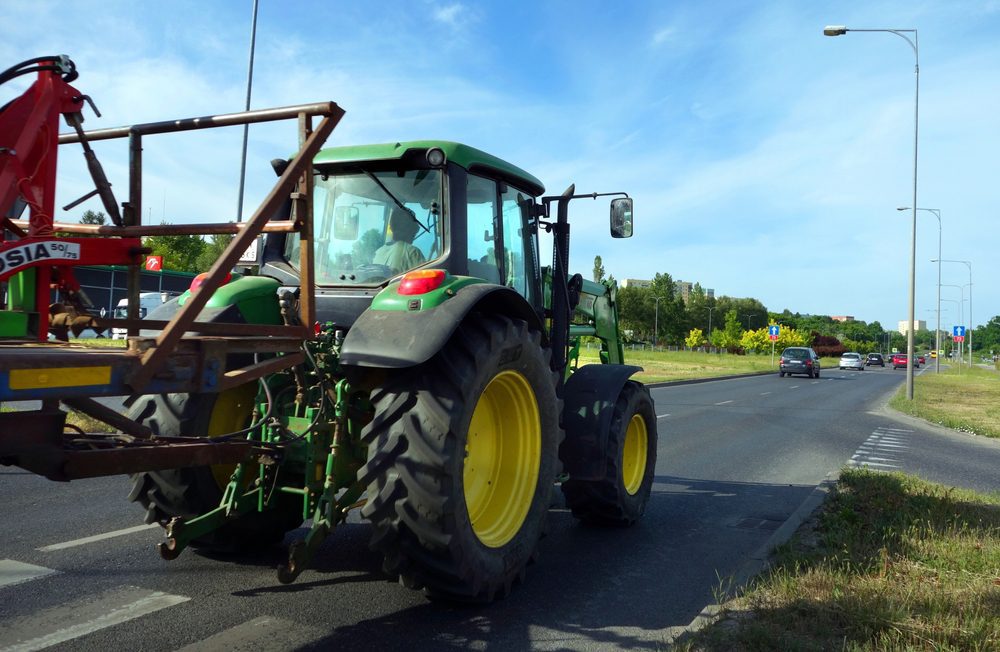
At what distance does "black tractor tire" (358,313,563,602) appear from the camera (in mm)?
3508

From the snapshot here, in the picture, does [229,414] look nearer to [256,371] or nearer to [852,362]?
[256,371]

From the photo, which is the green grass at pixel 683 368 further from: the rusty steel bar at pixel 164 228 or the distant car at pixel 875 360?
the distant car at pixel 875 360

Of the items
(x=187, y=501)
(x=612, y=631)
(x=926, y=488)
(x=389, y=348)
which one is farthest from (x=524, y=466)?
(x=926, y=488)

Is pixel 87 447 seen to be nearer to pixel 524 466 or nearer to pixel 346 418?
pixel 346 418

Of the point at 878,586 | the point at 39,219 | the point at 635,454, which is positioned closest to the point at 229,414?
the point at 39,219

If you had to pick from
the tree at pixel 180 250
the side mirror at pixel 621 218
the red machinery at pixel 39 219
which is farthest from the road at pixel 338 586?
the tree at pixel 180 250

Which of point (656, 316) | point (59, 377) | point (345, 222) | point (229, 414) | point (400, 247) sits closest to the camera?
point (59, 377)

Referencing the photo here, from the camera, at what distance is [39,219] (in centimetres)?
332

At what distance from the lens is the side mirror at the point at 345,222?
473 cm

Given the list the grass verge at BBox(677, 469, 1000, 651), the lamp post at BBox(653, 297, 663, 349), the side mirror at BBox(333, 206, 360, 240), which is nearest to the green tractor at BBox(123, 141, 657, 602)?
the side mirror at BBox(333, 206, 360, 240)

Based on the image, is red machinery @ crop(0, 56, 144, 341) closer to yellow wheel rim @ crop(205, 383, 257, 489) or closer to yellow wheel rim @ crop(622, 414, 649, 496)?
yellow wheel rim @ crop(205, 383, 257, 489)

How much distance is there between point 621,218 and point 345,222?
2.29 meters

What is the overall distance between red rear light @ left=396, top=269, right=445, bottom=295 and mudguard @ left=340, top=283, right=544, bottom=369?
124 mm

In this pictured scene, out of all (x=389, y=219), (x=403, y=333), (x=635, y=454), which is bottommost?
(x=635, y=454)
